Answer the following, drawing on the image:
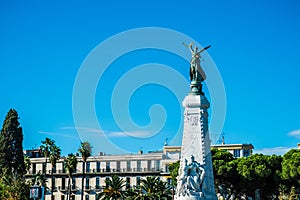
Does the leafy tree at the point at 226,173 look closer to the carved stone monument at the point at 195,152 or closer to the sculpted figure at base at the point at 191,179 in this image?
the carved stone monument at the point at 195,152

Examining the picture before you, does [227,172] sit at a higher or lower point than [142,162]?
lower

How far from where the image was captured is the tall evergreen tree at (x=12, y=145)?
6362 cm

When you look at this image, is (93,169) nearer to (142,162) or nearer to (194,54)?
(142,162)

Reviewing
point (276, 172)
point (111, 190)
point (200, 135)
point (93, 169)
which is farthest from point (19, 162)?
point (200, 135)

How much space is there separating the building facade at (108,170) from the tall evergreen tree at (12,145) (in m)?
14.7

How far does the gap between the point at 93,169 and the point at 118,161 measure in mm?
4395

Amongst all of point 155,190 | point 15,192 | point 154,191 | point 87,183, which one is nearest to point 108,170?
point 87,183

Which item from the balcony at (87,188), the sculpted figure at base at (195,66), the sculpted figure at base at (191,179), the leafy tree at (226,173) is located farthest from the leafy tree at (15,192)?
the balcony at (87,188)

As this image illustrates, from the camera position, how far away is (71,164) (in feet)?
235

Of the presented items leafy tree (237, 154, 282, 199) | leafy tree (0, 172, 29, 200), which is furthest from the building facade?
leafy tree (0, 172, 29, 200)

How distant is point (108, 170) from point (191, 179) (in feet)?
164

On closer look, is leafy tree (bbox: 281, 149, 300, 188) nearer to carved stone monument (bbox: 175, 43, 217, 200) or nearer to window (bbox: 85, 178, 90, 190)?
carved stone monument (bbox: 175, 43, 217, 200)

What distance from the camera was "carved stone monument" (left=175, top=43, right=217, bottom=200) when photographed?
34.3 m

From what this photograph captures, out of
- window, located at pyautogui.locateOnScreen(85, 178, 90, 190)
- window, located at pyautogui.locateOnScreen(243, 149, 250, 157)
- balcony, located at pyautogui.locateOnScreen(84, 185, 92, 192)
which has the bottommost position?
balcony, located at pyautogui.locateOnScreen(84, 185, 92, 192)
